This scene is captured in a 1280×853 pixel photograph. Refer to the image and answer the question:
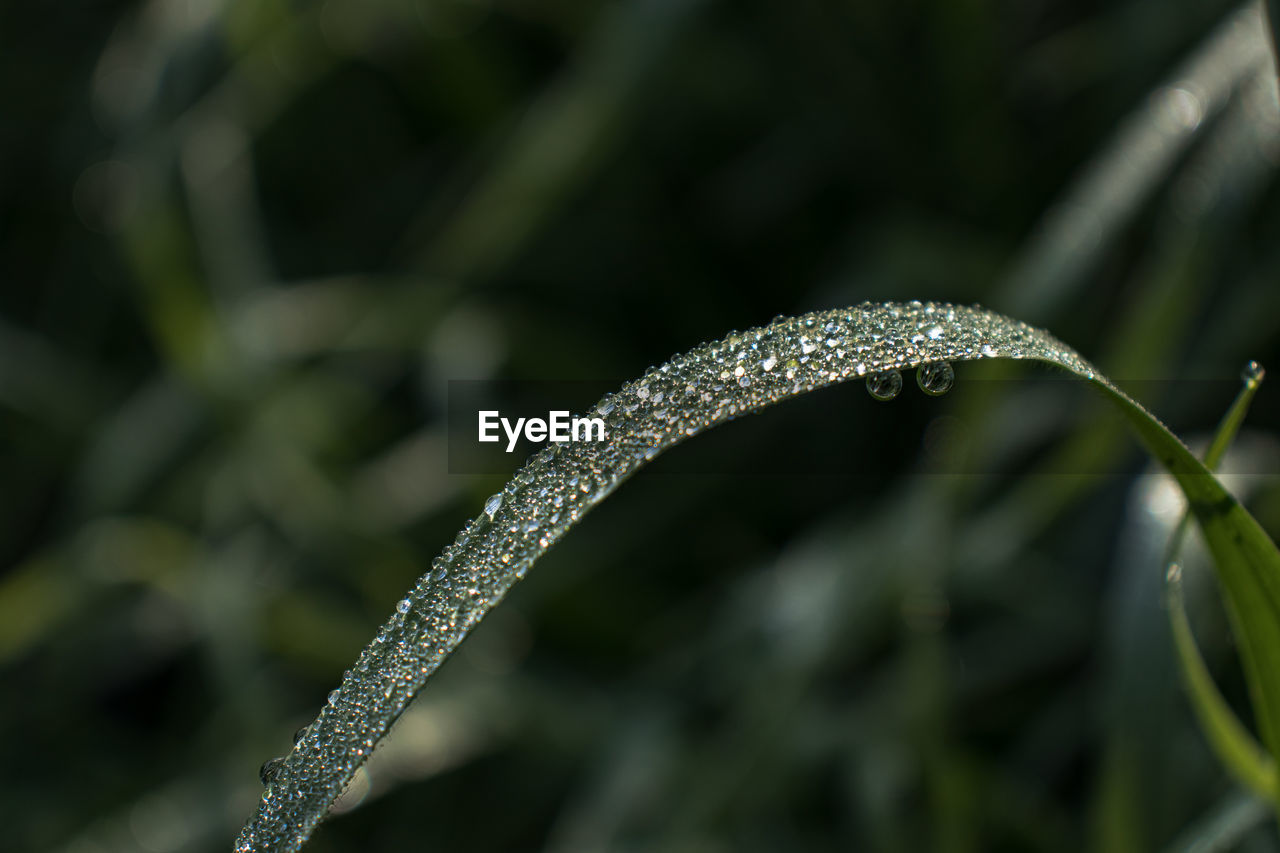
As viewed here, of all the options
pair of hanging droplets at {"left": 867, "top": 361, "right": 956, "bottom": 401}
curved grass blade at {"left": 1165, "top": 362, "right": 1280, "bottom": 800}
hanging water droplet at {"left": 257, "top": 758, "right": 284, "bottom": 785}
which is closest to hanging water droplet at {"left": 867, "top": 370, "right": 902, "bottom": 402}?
pair of hanging droplets at {"left": 867, "top": 361, "right": 956, "bottom": 401}

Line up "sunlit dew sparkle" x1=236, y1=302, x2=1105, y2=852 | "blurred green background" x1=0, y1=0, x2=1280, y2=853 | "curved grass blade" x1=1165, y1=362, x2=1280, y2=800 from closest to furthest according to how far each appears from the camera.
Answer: "sunlit dew sparkle" x1=236, y1=302, x2=1105, y2=852 < "curved grass blade" x1=1165, y1=362, x2=1280, y2=800 < "blurred green background" x1=0, y1=0, x2=1280, y2=853

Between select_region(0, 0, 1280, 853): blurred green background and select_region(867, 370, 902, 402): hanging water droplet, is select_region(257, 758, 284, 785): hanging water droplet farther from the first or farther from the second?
select_region(0, 0, 1280, 853): blurred green background

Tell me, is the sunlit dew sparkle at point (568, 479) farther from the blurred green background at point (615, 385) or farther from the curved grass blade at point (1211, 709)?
the blurred green background at point (615, 385)

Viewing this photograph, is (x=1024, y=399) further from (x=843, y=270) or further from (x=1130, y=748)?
(x=1130, y=748)

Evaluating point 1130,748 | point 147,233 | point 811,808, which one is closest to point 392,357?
point 147,233

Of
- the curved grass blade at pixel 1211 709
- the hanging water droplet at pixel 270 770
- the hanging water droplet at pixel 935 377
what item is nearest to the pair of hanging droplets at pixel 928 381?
the hanging water droplet at pixel 935 377

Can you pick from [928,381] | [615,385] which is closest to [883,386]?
[928,381]

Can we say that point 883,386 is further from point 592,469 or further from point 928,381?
point 592,469

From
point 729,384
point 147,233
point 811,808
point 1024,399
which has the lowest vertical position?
point 811,808
